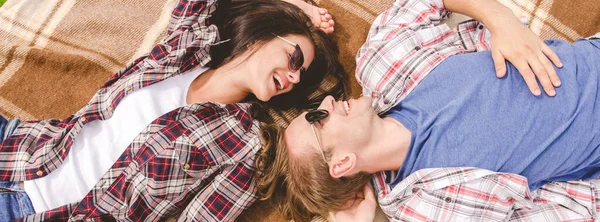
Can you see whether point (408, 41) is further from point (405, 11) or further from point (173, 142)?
point (173, 142)

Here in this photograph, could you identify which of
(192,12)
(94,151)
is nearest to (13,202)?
(94,151)

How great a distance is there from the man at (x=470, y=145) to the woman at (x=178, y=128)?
358 mm

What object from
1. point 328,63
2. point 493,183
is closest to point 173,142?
point 328,63

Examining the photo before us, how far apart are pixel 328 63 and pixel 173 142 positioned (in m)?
1.00

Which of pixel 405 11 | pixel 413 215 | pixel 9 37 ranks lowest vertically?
pixel 413 215

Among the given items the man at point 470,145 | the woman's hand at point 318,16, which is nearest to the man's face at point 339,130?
the man at point 470,145

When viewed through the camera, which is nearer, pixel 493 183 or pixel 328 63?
pixel 493 183

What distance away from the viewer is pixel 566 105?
2176mm

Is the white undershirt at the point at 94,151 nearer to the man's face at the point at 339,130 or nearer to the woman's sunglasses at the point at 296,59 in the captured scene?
the woman's sunglasses at the point at 296,59

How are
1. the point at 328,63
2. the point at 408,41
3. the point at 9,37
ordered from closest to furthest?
the point at 408,41 < the point at 328,63 < the point at 9,37

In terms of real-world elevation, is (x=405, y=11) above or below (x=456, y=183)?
above

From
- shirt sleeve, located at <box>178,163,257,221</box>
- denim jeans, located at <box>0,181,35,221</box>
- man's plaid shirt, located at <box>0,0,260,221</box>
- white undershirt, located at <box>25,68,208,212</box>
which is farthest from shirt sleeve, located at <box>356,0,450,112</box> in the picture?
denim jeans, located at <box>0,181,35,221</box>

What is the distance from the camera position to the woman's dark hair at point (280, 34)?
2566 millimetres

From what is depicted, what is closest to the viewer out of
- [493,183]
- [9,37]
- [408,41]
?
[493,183]
